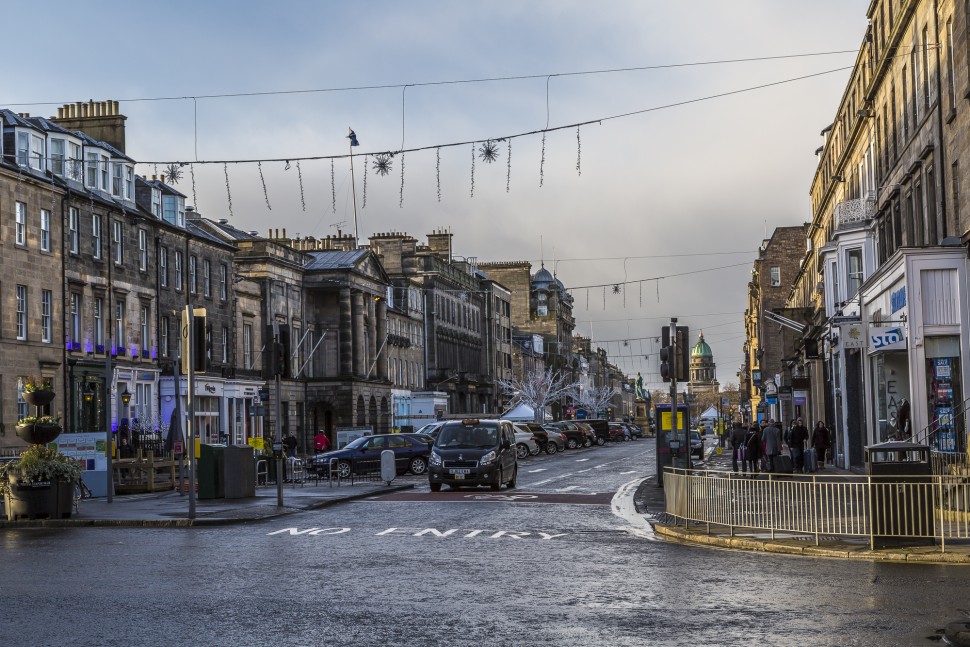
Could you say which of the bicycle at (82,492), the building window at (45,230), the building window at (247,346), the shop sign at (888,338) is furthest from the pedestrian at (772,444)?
the building window at (247,346)

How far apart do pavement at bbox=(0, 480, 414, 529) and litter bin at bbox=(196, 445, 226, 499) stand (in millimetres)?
393

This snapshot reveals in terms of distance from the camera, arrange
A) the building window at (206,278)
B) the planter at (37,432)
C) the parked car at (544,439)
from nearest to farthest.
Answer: the planter at (37,432) → the building window at (206,278) → the parked car at (544,439)

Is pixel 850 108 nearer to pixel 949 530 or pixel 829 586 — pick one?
pixel 949 530

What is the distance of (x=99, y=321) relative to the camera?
4988 cm

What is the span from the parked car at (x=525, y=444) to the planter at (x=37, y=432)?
36.9m

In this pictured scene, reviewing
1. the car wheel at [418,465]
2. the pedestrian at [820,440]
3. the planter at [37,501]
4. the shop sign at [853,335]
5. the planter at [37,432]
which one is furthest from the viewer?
the car wheel at [418,465]

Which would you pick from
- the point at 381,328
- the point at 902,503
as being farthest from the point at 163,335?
the point at 902,503

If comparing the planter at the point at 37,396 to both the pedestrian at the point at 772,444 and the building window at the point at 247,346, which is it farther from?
the building window at the point at 247,346

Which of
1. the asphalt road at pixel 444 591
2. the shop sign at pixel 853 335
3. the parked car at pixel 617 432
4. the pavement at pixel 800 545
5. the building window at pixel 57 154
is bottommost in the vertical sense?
the parked car at pixel 617 432

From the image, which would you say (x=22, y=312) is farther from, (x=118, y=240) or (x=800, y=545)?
(x=800, y=545)

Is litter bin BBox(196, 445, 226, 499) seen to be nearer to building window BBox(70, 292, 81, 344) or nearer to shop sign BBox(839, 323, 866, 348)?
shop sign BBox(839, 323, 866, 348)

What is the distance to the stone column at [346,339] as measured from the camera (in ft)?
267

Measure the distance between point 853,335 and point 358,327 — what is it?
52.0 meters

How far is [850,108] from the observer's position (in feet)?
154
